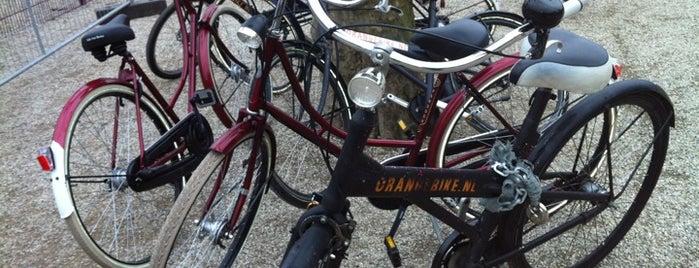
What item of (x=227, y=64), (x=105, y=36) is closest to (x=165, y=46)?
(x=227, y=64)

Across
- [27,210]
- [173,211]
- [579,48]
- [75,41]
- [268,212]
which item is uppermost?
[75,41]

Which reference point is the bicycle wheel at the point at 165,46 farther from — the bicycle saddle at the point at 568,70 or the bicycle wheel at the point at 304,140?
the bicycle saddle at the point at 568,70

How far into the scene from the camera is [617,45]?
4.98m

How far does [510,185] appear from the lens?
192 centimetres

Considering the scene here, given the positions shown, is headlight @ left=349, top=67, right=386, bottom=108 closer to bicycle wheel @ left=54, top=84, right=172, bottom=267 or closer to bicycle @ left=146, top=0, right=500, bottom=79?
bicycle wheel @ left=54, top=84, right=172, bottom=267

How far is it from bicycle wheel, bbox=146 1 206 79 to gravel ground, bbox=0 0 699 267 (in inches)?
19.6

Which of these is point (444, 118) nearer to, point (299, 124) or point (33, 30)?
point (299, 124)

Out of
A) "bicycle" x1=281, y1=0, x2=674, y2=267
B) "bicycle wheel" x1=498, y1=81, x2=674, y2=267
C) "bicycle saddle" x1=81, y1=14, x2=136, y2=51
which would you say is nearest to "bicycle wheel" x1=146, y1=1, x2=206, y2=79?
"bicycle saddle" x1=81, y1=14, x2=136, y2=51

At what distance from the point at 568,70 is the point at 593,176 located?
2.60 feet

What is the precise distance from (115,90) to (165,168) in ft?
1.44

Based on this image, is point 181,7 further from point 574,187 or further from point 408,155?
point 574,187

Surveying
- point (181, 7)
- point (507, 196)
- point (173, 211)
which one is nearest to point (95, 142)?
point (181, 7)

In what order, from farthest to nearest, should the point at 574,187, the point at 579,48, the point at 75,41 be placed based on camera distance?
the point at 75,41
the point at 574,187
the point at 579,48

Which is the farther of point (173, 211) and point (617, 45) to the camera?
point (617, 45)
